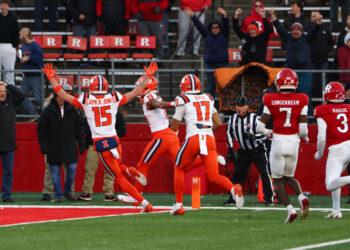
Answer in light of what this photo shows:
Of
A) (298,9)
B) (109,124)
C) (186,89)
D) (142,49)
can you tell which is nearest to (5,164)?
(109,124)

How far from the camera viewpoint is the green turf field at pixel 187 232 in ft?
32.7

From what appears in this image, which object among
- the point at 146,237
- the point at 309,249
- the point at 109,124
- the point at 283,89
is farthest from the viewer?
the point at 109,124

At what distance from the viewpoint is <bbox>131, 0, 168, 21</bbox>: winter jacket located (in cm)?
2188

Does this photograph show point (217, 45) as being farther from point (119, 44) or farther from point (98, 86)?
point (98, 86)

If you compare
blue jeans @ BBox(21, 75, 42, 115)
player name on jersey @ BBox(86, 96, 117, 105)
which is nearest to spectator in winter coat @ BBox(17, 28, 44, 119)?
blue jeans @ BBox(21, 75, 42, 115)

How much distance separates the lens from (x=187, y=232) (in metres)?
11.1

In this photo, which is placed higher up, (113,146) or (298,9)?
(298,9)

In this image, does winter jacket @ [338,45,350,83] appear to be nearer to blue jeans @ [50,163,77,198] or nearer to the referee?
the referee

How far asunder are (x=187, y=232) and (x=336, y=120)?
120 inches

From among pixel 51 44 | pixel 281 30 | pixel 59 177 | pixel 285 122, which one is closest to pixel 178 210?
pixel 285 122

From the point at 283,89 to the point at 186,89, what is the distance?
1.92 meters

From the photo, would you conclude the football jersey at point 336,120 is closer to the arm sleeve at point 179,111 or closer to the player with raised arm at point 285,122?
the player with raised arm at point 285,122

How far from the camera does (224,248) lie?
31.5 feet

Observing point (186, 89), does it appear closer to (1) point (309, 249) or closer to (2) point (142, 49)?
(1) point (309, 249)
